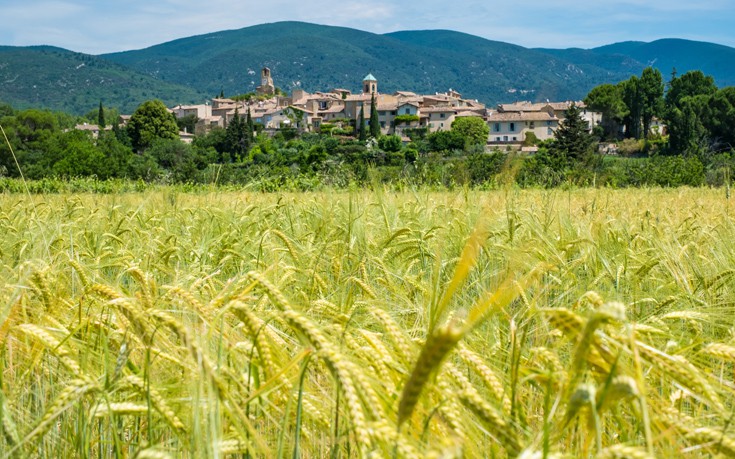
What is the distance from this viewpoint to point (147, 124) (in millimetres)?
79188

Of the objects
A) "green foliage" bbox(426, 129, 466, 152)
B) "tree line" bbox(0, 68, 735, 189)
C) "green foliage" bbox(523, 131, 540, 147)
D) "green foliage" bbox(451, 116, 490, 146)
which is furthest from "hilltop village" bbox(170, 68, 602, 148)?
"green foliage" bbox(426, 129, 466, 152)

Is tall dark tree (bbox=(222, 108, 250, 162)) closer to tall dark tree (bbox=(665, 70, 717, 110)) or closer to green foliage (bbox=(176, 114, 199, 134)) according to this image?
green foliage (bbox=(176, 114, 199, 134))

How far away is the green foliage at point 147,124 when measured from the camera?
79000mm

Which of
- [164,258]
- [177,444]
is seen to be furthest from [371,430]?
[164,258]

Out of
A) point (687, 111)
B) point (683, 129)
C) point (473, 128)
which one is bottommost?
point (683, 129)

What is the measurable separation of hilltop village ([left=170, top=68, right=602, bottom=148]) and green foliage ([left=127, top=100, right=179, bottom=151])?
32.0 feet

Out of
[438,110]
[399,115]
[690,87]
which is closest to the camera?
[690,87]

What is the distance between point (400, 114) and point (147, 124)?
3838cm

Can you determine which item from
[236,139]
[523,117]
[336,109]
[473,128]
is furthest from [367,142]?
[336,109]

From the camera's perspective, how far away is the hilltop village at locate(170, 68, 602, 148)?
90062mm

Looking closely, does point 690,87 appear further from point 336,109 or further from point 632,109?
point 336,109

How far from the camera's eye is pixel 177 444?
132cm

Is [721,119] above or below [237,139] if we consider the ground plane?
above

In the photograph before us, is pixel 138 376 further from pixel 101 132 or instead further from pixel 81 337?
pixel 101 132
